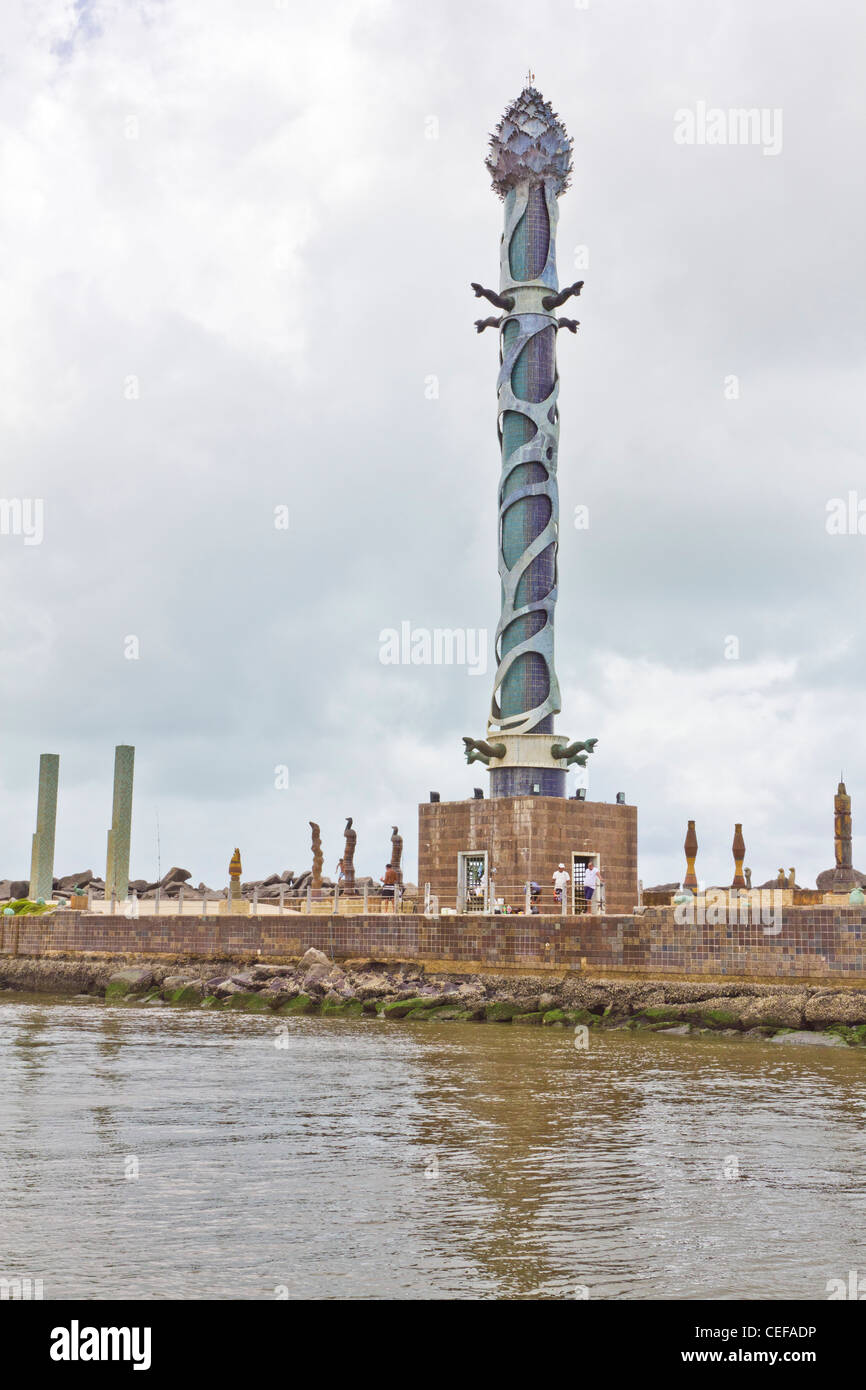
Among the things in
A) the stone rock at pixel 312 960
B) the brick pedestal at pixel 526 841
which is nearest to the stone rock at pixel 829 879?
the brick pedestal at pixel 526 841

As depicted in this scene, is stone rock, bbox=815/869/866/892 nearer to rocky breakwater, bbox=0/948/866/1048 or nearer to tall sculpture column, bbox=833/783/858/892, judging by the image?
tall sculpture column, bbox=833/783/858/892

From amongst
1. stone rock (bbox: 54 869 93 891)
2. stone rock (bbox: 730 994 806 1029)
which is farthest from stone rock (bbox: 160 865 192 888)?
stone rock (bbox: 730 994 806 1029)

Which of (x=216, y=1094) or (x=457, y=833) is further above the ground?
(x=457, y=833)

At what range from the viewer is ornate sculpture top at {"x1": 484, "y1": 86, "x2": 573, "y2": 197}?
3959 centimetres

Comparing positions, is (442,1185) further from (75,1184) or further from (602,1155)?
(75,1184)

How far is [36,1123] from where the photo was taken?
14633 mm

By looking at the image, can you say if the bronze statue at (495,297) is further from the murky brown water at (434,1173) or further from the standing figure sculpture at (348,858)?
the murky brown water at (434,1173)

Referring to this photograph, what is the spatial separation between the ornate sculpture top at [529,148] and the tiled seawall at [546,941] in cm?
2209

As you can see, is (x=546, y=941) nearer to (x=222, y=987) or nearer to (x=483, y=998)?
(x=483, y=998)

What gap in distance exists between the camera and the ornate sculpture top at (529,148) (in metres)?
39.6

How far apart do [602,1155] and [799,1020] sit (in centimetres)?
1205
